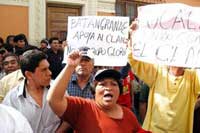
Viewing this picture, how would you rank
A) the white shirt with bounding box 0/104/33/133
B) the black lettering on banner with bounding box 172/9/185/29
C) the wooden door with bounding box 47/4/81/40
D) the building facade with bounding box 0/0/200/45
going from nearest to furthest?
the white shirt with bounding box 0/104/33/133, the black lettering on banner with bounding box 172/9/185/29, the building facade with bounding box 0/0/200/45, the wooden door with bounding box 47/4/81/40

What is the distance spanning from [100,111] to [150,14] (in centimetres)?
100

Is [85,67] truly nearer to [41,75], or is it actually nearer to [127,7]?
[41,75]

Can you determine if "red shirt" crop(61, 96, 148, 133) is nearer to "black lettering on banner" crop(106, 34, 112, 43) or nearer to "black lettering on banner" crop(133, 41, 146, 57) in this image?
"black lettering on banner" crop(133, 41, 146, 57)

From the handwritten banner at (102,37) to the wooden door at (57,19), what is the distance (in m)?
5.97

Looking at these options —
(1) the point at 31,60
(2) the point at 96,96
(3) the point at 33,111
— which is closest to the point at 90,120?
(2) the point at 96,96

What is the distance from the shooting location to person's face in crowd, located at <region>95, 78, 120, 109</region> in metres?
2.42

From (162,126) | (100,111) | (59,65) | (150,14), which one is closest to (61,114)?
(100,111)

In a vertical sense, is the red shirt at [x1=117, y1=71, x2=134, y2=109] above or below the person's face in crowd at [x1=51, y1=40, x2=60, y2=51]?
below

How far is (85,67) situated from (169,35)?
0.69 meters

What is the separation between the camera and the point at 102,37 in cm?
353

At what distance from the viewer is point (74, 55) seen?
2.42 metres

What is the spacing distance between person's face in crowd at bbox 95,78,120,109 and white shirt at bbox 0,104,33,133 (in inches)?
37.2

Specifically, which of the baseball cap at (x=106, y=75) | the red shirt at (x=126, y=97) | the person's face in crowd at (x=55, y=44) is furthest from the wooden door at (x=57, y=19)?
the baseball cap at (x=106, y=75)

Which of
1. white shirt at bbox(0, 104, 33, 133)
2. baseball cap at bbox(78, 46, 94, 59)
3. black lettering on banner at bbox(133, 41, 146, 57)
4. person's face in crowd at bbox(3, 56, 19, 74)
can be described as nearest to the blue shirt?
baseball cap at bbox(78, 46, 94, 59)
